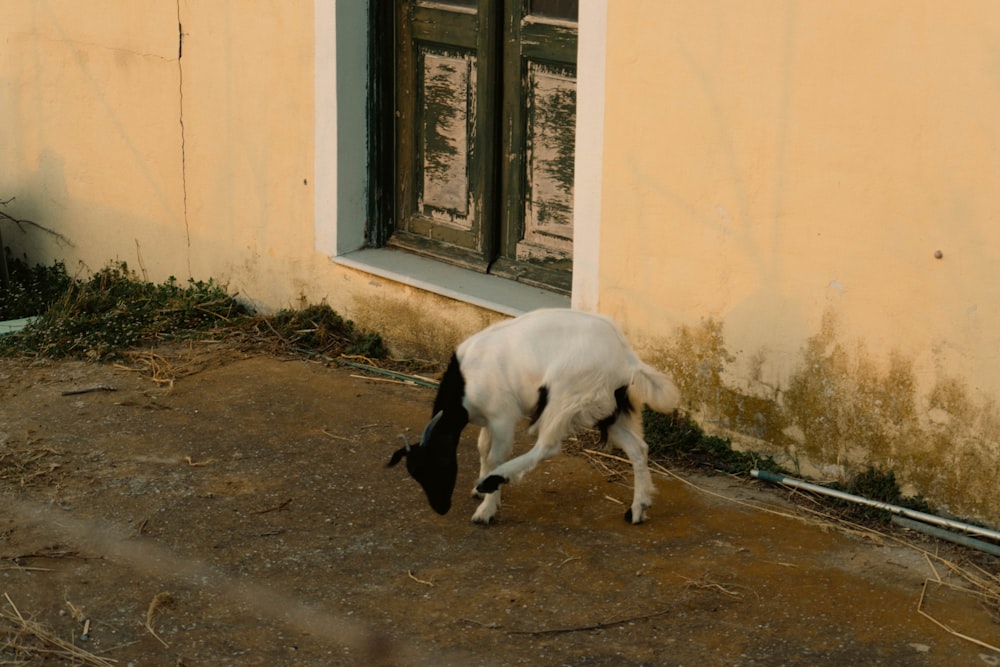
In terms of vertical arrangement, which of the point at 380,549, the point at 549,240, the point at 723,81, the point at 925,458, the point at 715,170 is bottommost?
the point at 380,549

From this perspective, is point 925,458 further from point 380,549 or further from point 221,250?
point 221,250

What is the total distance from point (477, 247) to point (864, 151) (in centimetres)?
256

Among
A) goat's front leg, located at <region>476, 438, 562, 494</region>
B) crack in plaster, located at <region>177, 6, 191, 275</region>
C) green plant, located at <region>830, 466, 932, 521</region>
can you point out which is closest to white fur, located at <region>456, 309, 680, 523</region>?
goat's front leg, located at <region>476, 438, 562, 494</region>

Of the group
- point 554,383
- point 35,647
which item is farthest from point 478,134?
point 35,647

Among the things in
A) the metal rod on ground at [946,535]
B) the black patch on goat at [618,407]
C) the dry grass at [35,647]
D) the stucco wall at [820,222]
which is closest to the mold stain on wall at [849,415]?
the stucco wall at [820,222]

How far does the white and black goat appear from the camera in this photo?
4953 mm

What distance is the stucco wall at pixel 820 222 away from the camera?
16.1 feet

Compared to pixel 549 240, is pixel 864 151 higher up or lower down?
higher up

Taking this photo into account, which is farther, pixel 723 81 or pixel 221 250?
pixel 221 250

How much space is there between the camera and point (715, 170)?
560 centimetres

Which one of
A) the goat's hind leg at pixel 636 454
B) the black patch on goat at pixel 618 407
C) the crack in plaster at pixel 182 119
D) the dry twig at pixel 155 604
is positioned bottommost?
the dry twig at pixel 155 604

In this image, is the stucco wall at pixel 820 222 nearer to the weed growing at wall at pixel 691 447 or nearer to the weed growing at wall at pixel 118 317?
the weed growing at wall at pixel 691 447

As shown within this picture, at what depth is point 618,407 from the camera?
17.0ft

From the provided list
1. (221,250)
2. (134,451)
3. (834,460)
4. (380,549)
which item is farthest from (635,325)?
(221,250)
